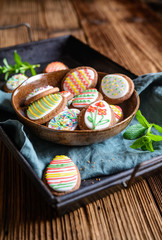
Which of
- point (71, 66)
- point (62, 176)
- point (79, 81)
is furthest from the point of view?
point (71, 66)

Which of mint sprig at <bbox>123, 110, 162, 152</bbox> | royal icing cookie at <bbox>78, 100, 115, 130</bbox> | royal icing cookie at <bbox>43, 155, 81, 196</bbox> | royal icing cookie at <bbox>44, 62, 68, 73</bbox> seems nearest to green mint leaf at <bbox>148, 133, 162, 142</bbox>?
mint sprig at <bbox>123, 110, 162, 152</bbox>

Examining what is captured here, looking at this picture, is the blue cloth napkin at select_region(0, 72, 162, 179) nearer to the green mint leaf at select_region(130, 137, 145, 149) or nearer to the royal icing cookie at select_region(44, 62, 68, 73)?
the green mint leaf at select_region(130, 137, 145, 149)

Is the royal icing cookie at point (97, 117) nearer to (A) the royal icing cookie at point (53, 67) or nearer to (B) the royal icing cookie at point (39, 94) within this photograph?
(B) the royal icing cookie at point (39, 94)

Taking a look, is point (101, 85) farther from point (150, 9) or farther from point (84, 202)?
point (150, 9)

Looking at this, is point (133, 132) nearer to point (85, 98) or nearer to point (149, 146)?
point (149, 146)

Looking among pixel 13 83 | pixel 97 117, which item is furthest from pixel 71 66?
pixel 97 117

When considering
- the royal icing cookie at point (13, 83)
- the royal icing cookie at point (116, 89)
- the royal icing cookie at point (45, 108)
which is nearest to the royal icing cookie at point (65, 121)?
the royal icing cookie at point (45, 108)
